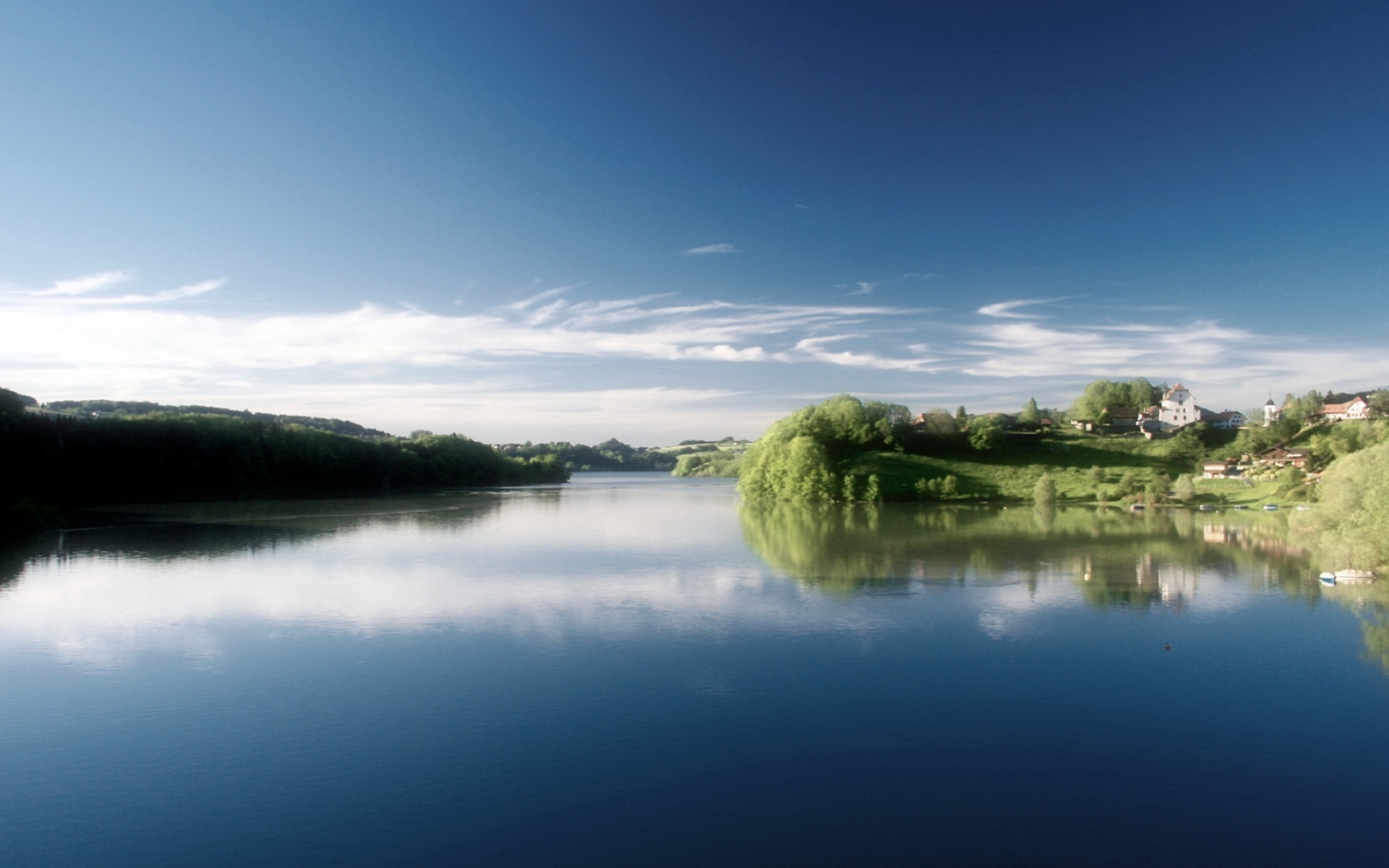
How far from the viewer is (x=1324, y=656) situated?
1930 centimetres

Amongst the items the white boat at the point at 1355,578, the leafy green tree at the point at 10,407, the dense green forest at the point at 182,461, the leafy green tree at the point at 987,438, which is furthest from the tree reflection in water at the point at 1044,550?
the leafy green tree at the point at 10,407

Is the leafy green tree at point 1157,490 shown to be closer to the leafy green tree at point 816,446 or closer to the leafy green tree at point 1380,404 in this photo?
the leafy green tree at point 816,446

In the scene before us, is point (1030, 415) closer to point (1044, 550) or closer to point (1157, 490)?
point (1157, 490)

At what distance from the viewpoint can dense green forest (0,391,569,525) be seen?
61000mm

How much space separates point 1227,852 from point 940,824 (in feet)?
11.9

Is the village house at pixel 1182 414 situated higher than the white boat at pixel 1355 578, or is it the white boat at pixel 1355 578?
the village house at pixel 1182 414

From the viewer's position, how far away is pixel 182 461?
77.8m

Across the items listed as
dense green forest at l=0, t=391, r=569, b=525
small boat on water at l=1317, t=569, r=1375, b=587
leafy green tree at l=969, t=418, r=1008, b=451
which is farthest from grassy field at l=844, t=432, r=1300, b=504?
dense green forest at l=0, t=391, r=569, b=525

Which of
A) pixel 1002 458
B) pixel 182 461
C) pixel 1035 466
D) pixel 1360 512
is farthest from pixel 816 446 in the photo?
pixel 182 461

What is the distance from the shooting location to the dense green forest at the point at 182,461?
200ft

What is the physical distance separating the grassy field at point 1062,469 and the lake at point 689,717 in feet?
140

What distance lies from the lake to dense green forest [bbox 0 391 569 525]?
37.3m

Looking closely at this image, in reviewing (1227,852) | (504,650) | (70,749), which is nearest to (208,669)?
(70,749)

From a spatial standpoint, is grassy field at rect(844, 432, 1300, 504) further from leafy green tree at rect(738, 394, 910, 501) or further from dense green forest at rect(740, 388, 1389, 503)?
leafy green tree at rect(738, 394, 910, 501)
